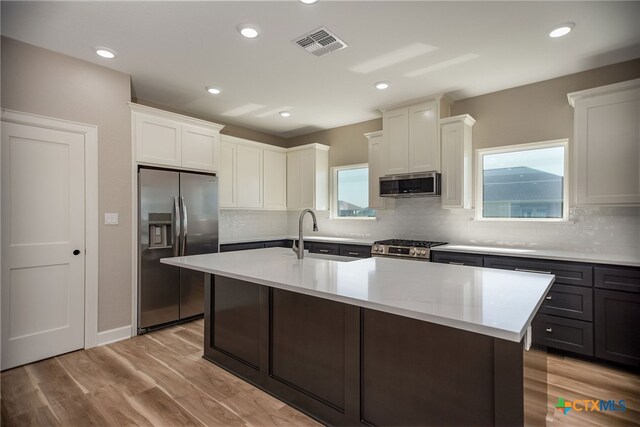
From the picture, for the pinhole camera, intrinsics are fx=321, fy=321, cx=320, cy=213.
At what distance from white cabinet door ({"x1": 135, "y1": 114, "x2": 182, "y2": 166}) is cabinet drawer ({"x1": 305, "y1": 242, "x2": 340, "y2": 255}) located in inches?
88.6

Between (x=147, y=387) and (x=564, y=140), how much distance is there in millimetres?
4514

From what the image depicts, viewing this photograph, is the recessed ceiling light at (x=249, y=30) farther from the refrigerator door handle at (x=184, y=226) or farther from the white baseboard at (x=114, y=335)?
the white baseboard at (x=114, y=335)

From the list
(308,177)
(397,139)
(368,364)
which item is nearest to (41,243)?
(368,364)

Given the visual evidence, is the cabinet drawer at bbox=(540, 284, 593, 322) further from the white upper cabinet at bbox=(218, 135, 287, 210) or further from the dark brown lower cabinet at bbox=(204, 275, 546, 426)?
the white upper cabinet at bbox=(218, 135, 287, 210)

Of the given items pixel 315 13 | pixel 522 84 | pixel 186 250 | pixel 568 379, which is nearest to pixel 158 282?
pixel 186 250

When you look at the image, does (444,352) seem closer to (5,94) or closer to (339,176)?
(5,94)

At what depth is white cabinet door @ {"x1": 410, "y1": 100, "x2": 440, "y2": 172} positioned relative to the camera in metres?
3.91

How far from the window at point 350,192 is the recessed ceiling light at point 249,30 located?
2886 mm

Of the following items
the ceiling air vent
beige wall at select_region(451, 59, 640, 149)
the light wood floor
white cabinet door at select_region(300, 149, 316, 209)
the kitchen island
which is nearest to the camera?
the kitchen island

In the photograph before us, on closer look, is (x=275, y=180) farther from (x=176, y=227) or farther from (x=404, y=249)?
(x=404, y=249)

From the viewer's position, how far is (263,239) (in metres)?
5.02

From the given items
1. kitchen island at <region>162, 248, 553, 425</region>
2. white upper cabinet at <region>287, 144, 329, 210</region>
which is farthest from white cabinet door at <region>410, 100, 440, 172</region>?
kitchen island at <region>162, 248, 553, 425</region>

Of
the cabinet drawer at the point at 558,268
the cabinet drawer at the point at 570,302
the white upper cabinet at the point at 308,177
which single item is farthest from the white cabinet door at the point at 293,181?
the cabinet drawer at the point at 570,302

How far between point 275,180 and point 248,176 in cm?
60
